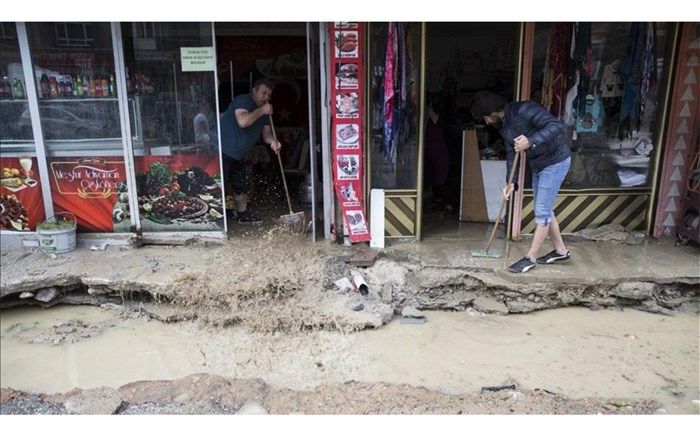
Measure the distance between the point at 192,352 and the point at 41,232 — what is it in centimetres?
245

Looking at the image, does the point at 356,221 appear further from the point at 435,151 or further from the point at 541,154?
the point at 541,154

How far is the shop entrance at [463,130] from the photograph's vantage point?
6.82 meters

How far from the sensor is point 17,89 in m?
5.65

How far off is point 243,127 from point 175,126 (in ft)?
2.68

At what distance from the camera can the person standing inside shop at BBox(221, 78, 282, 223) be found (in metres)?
6.38

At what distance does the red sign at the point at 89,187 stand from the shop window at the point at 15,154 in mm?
208

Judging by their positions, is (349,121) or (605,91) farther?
(605,91)

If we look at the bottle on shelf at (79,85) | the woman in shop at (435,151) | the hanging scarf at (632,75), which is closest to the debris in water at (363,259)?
the woman in shop at (435,151)

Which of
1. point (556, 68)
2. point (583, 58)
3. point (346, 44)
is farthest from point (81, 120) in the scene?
point (583, 58)

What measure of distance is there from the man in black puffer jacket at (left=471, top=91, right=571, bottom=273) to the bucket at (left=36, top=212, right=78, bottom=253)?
470 cm

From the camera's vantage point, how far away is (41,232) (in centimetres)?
574

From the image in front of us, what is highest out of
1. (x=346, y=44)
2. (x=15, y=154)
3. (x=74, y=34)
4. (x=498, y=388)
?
(x=74, y=34)

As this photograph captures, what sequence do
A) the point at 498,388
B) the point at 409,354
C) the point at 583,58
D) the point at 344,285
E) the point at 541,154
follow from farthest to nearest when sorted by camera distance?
the point at 583,58
the point at 344,285
the point at 541,154
the point at 409,354
the point at 498,388

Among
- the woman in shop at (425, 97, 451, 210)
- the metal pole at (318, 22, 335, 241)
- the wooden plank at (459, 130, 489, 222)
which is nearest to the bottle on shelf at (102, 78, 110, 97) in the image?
the metal pole at (318, 22, 335, 241)
